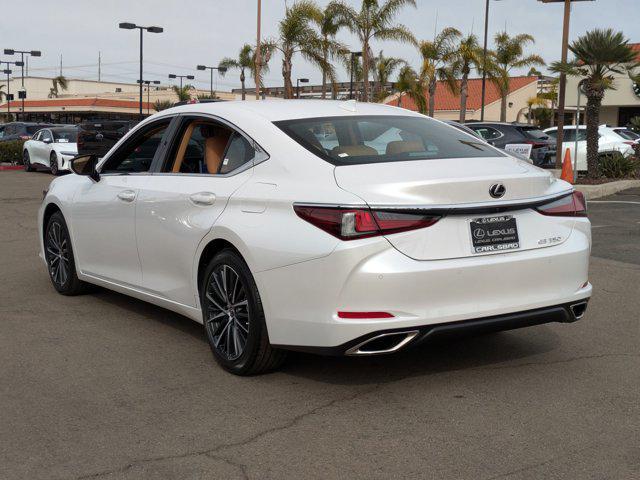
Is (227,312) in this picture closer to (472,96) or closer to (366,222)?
(366,222)

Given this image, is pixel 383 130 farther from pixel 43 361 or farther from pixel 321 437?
pixel 43 361

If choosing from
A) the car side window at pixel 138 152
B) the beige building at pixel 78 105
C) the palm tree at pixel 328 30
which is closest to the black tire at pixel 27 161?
the palm tree at pixel 328 30

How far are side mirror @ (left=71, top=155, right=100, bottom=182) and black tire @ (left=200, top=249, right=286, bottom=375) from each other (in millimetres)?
1905

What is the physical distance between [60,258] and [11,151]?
26348mm

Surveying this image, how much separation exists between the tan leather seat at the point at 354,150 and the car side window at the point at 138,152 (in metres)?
1.74

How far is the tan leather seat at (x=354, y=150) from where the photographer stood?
16.1 ft

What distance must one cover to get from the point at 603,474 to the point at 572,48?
735 inches

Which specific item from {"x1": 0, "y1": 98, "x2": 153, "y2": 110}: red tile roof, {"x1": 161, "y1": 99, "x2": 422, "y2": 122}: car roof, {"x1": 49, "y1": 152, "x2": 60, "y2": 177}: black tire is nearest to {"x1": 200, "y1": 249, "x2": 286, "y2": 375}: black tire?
{"x1": 161, "y1": 99, "x2": 422, "y2": 122}: car roof

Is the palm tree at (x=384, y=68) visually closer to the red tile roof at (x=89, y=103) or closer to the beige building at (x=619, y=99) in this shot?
the beige building at (x=619, y=99)

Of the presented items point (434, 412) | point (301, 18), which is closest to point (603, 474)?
point (434, 412)

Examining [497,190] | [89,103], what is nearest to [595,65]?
[497,190]

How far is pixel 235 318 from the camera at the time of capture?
16.7 ft

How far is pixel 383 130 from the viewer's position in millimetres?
5484

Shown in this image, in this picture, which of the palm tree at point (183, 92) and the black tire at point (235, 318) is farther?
the palm tree at point (183, 92)
